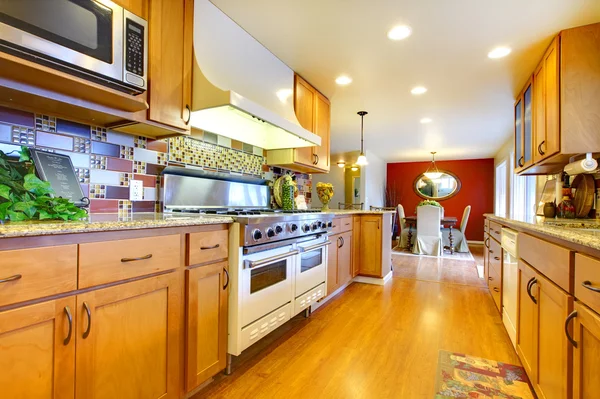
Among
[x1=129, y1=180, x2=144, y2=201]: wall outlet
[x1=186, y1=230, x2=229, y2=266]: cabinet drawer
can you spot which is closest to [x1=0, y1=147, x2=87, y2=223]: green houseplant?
[x1=186, y1=230, x2=229, y2=266]: cabinet drawer

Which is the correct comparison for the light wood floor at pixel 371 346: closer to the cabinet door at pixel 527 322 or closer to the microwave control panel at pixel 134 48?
the cabinet door at pixel 527 322

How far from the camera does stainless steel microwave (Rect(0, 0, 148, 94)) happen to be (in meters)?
1.08

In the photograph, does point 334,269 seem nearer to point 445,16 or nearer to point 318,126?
point 318,126

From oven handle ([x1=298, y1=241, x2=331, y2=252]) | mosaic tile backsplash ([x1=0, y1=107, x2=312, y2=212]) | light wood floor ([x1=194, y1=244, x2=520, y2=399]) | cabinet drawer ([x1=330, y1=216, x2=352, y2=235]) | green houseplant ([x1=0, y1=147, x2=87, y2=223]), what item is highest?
mosaic tile backsplash ([x1=0, y1=107, x2=312, y2=212])

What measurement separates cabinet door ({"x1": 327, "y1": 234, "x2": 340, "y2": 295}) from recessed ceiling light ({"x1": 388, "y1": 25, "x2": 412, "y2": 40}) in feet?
5.68

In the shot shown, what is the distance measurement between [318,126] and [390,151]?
173 inches

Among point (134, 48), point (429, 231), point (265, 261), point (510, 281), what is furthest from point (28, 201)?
point (429, 231)

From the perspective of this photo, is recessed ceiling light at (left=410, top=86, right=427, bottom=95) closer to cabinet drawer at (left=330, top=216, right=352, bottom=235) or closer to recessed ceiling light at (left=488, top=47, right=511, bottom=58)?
recessed ceiling light at (left=488, top=47, right=511, bottom=58)

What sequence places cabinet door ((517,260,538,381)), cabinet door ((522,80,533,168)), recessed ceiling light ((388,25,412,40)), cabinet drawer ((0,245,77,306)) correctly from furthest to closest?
Result: cabinet door ((522,80,533,168)) < recessed ceiling light ((388,25,412,40)) < cabinet door ((517,260,538,381)) < cabinet drawer ((0,245,77,306))

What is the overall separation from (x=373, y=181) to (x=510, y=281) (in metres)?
5.94

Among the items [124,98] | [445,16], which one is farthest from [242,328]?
[445,16]

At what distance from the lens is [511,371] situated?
179 cm

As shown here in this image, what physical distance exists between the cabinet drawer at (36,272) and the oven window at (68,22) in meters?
0.80

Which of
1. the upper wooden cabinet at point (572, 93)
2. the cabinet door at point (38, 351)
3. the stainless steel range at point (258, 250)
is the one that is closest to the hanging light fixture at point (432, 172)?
the upper wooden cabinet at point (572, 93)
